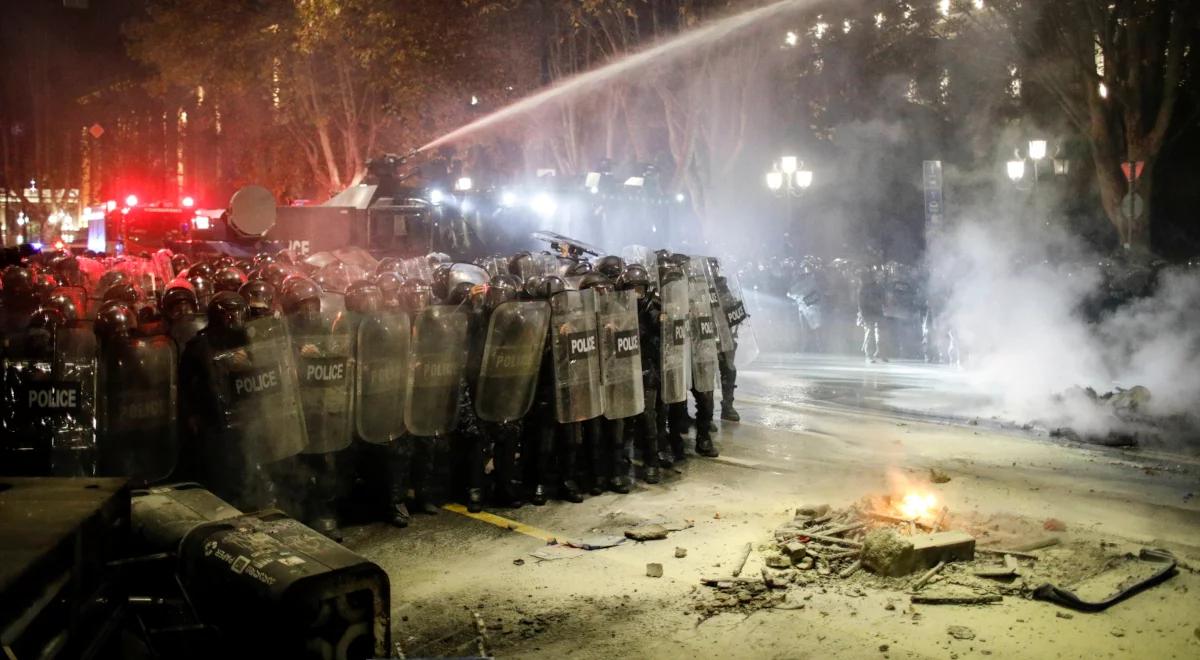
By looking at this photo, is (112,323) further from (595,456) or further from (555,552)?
(595,456)

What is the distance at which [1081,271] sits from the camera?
51.9 feet

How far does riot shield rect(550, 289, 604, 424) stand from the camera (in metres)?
7.93

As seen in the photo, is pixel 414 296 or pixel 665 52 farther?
pixel 665 52

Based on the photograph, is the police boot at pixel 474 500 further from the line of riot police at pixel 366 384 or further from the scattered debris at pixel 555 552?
the scattered debris at pixel 555 552

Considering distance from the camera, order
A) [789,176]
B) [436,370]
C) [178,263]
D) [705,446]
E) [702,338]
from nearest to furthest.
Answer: [436,370], [702,338], [705,446], [178,263], [789,176]

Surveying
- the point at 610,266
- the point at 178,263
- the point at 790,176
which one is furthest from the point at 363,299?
the point at 790,176

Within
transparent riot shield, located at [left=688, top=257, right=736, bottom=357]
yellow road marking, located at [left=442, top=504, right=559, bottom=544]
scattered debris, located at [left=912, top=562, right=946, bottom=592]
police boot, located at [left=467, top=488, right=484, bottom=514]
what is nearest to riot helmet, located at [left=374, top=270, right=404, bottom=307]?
police boot, located at [left=467, top=488, right=484, bottom=514]

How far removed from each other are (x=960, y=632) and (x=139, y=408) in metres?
5.21

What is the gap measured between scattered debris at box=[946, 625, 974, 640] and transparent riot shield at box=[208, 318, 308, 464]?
4402 millimetres

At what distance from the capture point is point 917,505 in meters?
7.44

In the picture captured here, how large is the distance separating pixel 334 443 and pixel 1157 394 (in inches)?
416

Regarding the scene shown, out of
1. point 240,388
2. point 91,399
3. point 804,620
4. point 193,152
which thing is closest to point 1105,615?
point 804,620

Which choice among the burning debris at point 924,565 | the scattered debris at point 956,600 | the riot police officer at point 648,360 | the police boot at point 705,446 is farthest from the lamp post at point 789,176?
the scattered debris at point 956,600

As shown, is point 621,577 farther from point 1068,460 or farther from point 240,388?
point 1068,460
